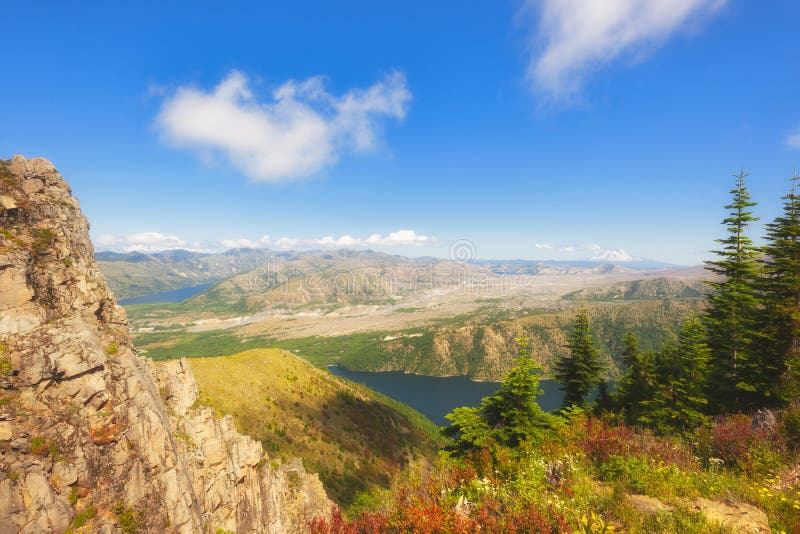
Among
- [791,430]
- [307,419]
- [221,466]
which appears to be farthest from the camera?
[307,419]

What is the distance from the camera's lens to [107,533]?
11.2 m

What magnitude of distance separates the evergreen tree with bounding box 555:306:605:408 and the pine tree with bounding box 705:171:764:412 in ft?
42.1

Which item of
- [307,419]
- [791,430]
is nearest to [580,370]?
[791,430]

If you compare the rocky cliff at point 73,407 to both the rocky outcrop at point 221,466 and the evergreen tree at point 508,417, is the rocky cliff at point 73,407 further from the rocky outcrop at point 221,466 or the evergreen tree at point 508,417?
the evergreen tree at point 508,417

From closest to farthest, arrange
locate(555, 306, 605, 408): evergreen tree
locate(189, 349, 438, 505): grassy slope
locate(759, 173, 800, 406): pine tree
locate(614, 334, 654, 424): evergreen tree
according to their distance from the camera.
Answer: locate(759, 173, 800, 406): pine tree
locate(614, 334, 654, 424): evergreen tree
locate(555, 306, 605, 408): evergreen tree
locate(189, 349, 438, 505): grassy slope

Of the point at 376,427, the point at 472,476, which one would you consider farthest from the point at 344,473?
the point at 472,476

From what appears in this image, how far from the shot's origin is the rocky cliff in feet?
35.2

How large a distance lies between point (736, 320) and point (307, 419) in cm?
6569

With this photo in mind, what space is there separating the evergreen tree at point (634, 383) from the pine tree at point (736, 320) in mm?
6543

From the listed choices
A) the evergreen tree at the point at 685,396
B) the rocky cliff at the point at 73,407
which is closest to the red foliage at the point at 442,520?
the rocky cliff at the point at 73,407

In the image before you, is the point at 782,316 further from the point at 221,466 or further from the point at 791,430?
the point at 221,466

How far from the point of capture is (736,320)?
96.7 ft

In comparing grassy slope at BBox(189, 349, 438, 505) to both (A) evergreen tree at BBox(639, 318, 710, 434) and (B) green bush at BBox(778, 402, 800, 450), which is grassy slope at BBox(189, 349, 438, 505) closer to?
(A) evergreen tree at BBox(639, 318, 710, 434)

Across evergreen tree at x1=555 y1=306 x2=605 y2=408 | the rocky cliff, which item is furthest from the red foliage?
evergreen tree at x1=555 y1=306 x2=605 y2=408
